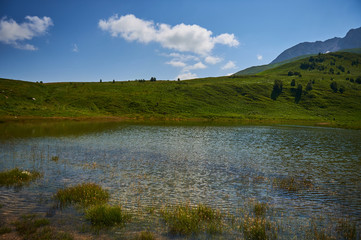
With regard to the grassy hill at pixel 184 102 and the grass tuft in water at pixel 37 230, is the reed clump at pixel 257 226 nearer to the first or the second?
the grass tuft in water at pixel 37 230

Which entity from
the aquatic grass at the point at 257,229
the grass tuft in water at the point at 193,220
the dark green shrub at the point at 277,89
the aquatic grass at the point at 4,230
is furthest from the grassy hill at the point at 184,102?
the aquatic grass at the point at 257,229

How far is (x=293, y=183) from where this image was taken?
20.6 meters

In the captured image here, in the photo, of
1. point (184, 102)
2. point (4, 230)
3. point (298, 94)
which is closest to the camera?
point (4, 230)

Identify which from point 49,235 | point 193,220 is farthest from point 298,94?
point 49,235

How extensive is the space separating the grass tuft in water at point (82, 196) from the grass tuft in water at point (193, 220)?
14.9 ft

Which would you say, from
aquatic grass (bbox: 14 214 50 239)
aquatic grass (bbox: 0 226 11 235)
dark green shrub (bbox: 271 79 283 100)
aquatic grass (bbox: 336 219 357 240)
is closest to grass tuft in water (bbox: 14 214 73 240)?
aquatic grass (bbox: 14 214 50 239)

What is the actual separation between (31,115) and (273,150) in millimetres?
80175

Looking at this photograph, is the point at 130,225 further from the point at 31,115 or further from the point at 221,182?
the point at 31,115

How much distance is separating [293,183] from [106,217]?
16.9 m

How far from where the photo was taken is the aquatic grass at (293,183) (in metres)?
19.2

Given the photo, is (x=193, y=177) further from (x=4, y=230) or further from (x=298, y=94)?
(x=298, y=94)

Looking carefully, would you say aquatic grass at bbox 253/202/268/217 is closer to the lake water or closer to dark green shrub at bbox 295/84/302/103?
the lake water

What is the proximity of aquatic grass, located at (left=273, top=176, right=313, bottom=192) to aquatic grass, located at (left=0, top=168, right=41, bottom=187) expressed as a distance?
21123 millimetres

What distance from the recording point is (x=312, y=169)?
26.1 m
